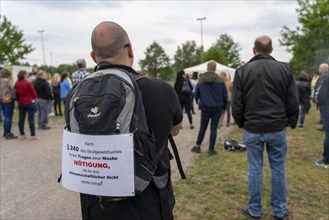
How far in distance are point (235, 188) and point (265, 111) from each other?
5.64 ft

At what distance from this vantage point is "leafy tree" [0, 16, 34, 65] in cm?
2067

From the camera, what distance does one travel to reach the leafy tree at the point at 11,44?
20672 mm

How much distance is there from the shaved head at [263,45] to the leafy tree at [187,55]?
223ft

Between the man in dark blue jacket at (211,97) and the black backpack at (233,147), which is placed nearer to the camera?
the man in dark blue jacket at (211,97)

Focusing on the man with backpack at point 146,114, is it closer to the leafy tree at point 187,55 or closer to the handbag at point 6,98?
the handbag at point 6,98

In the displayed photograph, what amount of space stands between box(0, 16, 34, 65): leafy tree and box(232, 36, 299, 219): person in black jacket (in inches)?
800

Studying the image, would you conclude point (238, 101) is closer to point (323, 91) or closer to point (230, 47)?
point (323, 91)

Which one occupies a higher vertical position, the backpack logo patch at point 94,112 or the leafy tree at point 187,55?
the leafy tree at point 187,55

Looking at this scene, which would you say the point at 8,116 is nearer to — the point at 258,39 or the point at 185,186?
the point at 185,186

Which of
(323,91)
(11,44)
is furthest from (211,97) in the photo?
(11,44)

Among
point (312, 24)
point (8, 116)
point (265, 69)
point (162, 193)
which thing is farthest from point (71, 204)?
point (312, 24)

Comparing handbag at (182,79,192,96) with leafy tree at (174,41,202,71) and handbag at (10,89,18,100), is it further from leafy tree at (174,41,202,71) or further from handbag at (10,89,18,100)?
leafy tree at (174,41,202,71)

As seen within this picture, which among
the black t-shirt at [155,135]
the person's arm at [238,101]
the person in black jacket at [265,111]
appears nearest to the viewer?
the black t-shirt at [155,135]

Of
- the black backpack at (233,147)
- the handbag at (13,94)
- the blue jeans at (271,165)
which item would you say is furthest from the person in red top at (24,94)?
the blue jeans at (271,165)
